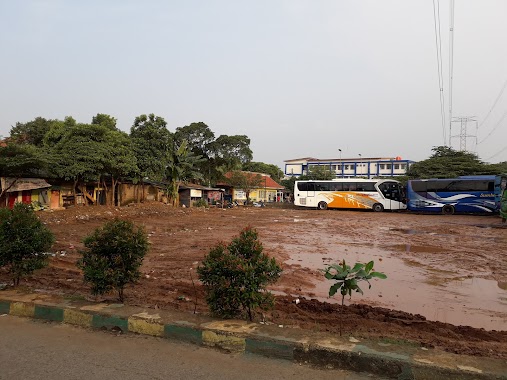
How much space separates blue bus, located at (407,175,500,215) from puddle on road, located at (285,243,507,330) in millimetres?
22754

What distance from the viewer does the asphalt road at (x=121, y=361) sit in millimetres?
2975

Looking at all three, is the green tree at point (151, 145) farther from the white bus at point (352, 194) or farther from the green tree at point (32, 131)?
the white bus at point (352, 194)

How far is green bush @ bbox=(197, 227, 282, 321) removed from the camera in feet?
12.3

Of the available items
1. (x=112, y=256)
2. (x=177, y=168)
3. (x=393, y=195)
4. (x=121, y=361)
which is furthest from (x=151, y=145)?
(x=121, y=361)

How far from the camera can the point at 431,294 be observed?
637 centimetres

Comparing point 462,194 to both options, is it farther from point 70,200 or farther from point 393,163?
point 393,163

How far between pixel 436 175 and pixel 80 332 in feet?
125

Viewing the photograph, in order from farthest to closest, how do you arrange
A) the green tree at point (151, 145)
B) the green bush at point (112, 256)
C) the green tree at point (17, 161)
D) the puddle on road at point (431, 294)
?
the green tree at point (151, 145)
the green tree at point (17, 161)
the puddle on road at point (431, 294)
the green bush at point (112, 256)

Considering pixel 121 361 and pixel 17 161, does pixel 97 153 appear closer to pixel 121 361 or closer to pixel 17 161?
pixel 17 161

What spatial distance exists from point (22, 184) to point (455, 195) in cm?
2956

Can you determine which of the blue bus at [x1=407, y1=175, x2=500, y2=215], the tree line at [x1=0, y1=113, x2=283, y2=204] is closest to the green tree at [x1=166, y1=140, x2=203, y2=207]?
the tree line at [x1=0, y1=113, x2=283, y2=204]

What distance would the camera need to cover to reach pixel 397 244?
12992 mm

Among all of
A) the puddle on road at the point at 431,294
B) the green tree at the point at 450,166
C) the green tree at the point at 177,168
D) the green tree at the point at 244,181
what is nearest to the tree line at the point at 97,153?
the green tree at the point at 177,168

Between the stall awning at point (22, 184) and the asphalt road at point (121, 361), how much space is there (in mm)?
18198
